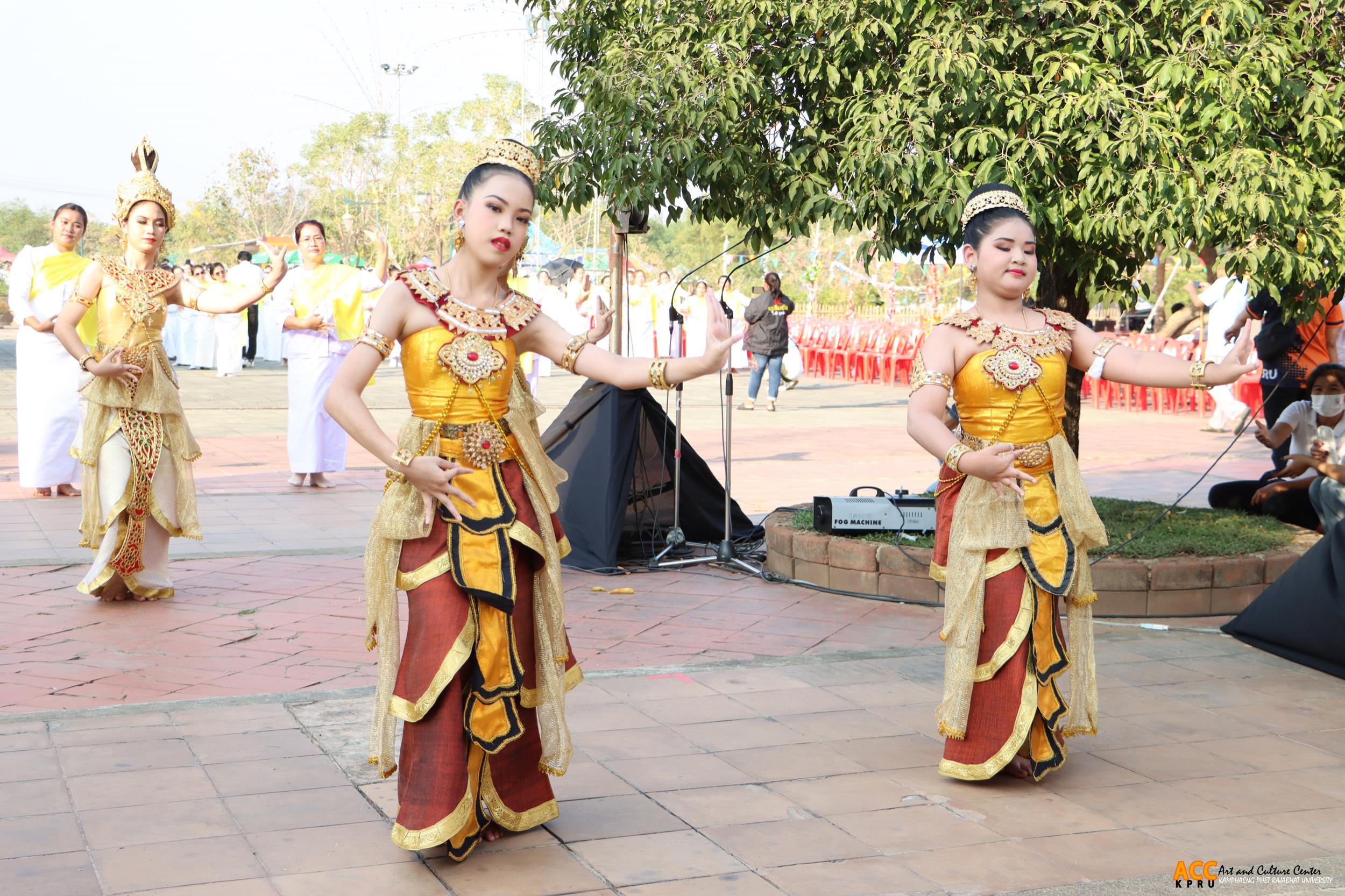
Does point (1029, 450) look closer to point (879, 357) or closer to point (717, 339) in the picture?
point (717, 339)

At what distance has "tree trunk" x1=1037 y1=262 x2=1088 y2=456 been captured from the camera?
728 centimetres

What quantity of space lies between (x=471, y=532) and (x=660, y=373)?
2.07 ft

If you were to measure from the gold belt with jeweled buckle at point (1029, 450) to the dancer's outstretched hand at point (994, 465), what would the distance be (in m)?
0.25

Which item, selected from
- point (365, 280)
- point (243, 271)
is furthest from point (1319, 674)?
point (243, 271)

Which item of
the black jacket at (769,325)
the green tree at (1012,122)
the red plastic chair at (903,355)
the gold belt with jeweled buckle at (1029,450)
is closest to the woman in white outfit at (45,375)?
the green tree at (1012,122)

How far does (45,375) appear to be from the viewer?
9805 mm

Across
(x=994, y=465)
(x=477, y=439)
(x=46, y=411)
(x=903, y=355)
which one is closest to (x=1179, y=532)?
(x=994, y=465)

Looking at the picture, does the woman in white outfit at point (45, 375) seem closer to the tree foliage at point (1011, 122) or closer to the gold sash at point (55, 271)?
the gold sash at point (55, 271)

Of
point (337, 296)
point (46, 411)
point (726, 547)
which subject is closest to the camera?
point (726, 547)

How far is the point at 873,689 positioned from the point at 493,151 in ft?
8.69

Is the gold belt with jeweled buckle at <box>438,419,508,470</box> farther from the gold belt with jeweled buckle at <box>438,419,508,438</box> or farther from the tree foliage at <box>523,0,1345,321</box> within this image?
the tree foliage at <box>523,0,1345,321</box>

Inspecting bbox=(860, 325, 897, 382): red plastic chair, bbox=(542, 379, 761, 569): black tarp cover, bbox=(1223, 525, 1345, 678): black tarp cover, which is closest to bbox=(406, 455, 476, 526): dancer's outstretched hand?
bbox=(542, 379, 761, 569): black tarp cover

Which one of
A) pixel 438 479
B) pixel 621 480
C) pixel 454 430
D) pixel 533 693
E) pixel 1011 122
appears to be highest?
pixel 1011 122

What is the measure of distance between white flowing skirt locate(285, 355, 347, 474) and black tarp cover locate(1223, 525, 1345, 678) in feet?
22.3
